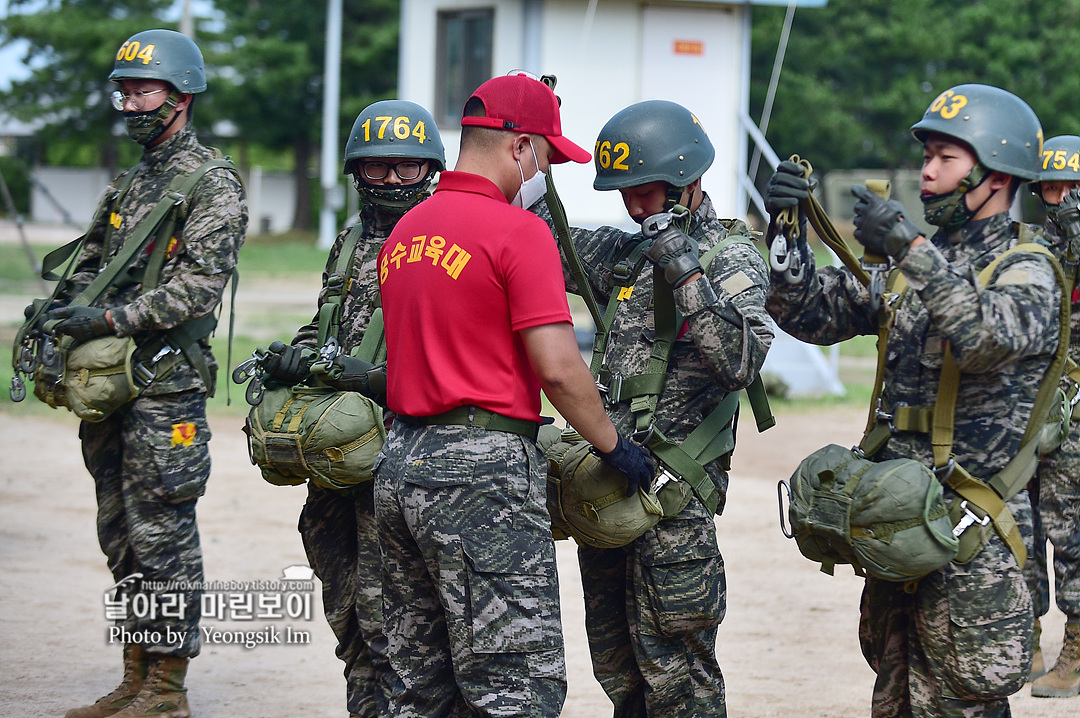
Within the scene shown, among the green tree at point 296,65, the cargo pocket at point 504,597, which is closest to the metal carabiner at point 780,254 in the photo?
the cargo pocket at point 504,597

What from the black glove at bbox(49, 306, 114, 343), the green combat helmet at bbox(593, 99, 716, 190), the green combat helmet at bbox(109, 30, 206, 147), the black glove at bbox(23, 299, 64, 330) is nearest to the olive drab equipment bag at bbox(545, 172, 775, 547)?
the green combat helmet at bbox(593, 99, 716, 190)

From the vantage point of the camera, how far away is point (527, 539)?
3.66 metres

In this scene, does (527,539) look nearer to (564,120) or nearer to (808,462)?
(808,462)

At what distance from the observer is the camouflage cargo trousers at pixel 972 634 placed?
3766mm

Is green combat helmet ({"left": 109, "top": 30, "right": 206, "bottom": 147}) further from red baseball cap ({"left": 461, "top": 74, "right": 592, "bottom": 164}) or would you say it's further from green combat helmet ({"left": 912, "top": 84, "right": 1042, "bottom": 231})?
green combat helmet ({"left": 912, "top": 84, "right": 1042, "bottom": 231})

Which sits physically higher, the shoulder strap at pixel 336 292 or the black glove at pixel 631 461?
the shoulder strap at pixel 336 292

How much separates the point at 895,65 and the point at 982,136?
3692cm

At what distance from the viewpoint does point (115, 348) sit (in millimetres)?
5203

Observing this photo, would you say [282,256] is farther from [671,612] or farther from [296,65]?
[671,612]

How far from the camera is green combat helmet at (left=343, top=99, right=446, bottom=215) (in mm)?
5086

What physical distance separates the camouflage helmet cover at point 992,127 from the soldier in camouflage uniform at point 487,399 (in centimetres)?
128

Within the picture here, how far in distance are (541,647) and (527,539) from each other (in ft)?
1.06

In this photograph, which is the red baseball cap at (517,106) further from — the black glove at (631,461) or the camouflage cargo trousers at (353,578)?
the camouflage cargo trousers at (353,578)

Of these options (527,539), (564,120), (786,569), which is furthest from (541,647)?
(564,120)
